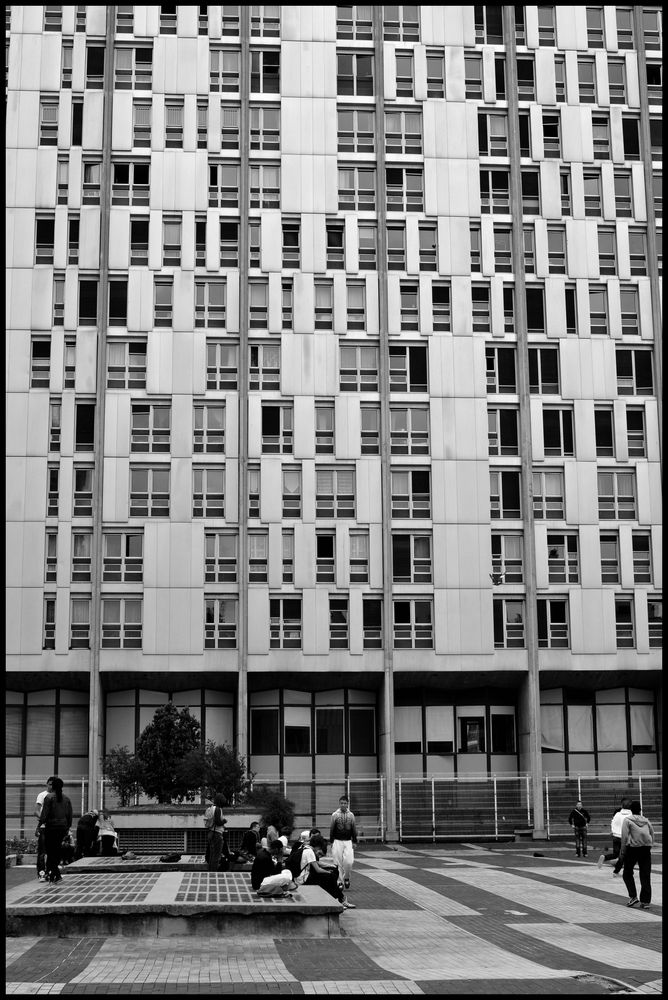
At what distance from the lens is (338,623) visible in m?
50.2

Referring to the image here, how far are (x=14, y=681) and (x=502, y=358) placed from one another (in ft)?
81.4

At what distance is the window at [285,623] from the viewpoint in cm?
4972

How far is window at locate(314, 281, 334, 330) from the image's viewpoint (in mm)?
52594

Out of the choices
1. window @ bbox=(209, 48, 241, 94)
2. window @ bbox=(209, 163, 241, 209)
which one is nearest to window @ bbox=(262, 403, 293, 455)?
window @ bbox=(209, 163, 241, 209)

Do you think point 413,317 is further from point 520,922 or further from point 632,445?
point 520,922

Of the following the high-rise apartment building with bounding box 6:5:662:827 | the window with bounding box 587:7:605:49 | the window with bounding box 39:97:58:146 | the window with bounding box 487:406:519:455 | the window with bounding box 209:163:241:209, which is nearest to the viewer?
the high-rise apartment building with bounding box 6:5:662:827

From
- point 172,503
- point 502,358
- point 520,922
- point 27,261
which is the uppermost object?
point 27,261

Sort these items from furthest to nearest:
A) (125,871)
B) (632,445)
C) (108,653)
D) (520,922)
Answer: (632,445) < (108,653) < (125,871) < (520,922)

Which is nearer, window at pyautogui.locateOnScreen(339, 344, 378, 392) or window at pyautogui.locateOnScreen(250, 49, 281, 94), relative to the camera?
window at pyautogui.locateOnScreen(339, 344, 378, 392)

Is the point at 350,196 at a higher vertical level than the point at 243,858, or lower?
higher

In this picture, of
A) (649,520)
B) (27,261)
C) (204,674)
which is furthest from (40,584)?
(649,520)

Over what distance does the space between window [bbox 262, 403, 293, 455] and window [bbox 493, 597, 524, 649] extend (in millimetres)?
10978

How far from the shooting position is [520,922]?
19.3 metres

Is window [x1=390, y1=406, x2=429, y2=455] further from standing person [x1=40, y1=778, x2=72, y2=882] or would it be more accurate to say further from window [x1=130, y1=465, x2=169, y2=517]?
standing person [x1=40, y1=778, x2=72, y2=882]
